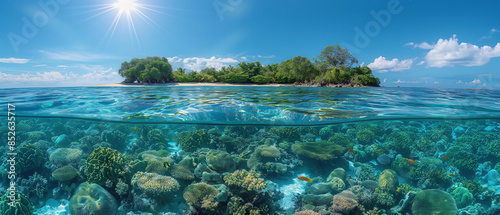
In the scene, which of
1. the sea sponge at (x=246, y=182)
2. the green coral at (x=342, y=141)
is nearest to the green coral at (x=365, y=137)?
the green coral at (x=342, y=141)

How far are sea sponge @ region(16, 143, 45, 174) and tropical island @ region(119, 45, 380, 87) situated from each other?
36.1 meters

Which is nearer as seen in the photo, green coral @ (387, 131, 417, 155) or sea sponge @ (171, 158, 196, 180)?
sea sponge @ (171, 158, 196, 180)

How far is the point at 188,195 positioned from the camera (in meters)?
5.87

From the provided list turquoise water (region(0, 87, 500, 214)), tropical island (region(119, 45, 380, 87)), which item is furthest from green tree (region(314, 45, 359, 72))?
turquoise water (region(0, 87, 500, 214))

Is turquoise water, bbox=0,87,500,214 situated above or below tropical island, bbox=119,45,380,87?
below

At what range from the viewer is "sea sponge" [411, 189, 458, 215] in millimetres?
6593

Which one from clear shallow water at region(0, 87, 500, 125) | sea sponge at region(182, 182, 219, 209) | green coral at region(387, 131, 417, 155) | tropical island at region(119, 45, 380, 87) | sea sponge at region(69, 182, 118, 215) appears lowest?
sea sponge at region(69, 182, 118, 215)

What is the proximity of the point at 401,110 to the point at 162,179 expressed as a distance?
11364mm

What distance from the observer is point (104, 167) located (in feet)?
21.4

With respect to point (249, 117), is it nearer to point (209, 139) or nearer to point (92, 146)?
point (209, 139)

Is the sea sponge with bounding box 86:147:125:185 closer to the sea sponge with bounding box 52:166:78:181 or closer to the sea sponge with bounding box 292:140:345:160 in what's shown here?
the sea sponge with bounding box 52:166:78:181

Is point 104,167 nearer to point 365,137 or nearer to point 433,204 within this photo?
point 433,204

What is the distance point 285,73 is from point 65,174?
48.6m

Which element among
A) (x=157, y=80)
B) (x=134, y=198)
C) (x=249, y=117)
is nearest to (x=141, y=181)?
(x=134, y=198)
